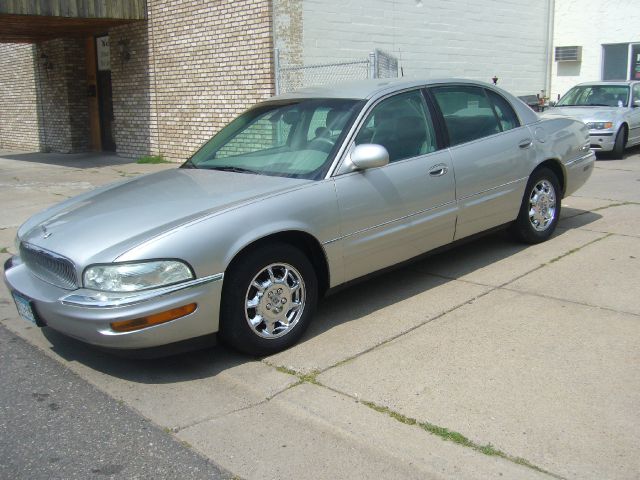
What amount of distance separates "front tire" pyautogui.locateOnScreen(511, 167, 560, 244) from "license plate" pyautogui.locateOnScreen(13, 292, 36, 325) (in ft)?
13.8

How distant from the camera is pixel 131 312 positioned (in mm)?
3709

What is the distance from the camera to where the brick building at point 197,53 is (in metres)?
12.2

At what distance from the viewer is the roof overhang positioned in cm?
1244

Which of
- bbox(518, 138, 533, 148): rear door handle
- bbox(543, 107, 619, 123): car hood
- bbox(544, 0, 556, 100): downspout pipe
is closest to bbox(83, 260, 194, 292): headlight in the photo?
bbox(518, 138, 533, 148): rear door handle

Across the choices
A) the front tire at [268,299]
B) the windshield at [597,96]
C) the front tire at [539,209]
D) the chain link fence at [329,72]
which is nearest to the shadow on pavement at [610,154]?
the windshield at [597,96]

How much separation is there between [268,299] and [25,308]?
1527 millimetres

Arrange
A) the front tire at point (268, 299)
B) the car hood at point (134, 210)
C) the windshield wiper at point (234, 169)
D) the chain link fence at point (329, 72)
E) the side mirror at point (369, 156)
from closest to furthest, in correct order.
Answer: the car hood at point (134, 210) < the front tire at point (268, 299) < the side mirror at point (369, 156) < the windshield wiper at point (234, 169) < the chain link fence at point (329, 72)

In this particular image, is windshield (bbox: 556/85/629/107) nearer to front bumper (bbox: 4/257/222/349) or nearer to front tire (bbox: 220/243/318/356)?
front tire (bbox: 220/243/318/356)

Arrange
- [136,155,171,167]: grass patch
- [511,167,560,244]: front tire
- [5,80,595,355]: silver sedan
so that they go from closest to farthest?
[5,80,595,355]: silver sedan → [511,167,560,244]: front tire → [136,155,171,167]: grass patch

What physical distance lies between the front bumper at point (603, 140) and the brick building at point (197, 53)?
3.83 metres

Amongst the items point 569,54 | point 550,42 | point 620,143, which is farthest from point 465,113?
point 550,42

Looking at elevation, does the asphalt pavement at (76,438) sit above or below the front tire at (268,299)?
below

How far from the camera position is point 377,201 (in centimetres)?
475

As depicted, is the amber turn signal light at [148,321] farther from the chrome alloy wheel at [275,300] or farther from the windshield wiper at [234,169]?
the windshield wiper at [234,169]
